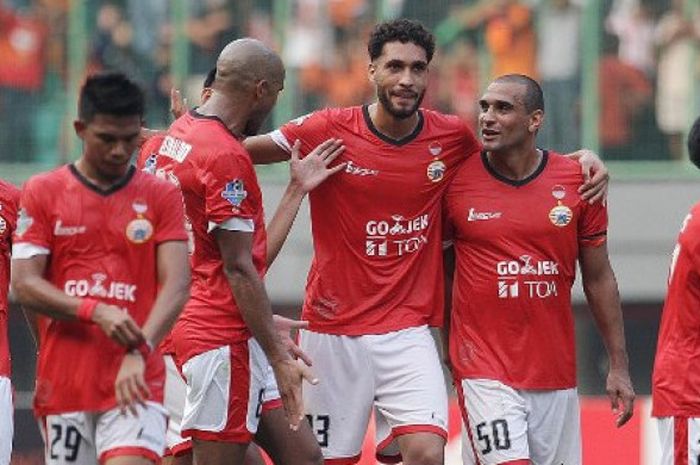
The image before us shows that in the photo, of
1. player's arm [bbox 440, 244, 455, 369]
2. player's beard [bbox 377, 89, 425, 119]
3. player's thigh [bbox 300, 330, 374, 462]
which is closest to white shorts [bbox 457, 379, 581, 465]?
player's arm [bbox 440, 244, 455, 369]

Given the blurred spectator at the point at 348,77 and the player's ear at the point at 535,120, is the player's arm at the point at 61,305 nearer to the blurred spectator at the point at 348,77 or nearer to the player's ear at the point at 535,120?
the player's ear at the point at 535,120

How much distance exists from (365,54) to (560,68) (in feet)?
6.14

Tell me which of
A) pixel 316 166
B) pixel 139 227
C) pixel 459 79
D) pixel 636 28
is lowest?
pixel 139 227

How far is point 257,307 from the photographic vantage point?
984 cm

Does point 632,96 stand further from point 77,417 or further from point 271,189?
point 77,417

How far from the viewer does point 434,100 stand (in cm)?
1962

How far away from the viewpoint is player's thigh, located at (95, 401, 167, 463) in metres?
8.55

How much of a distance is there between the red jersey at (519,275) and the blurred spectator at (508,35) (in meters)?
9.10

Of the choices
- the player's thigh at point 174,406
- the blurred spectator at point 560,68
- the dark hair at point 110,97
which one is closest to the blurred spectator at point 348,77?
the blurred spectator at point 560,68

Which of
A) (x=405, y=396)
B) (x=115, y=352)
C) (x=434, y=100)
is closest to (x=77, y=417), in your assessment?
(x=115, y=352)

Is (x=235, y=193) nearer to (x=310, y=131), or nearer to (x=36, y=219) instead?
(x=310, y=131)

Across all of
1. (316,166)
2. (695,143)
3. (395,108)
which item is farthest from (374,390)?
(695,143)

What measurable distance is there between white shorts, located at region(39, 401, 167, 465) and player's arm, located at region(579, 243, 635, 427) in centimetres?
280

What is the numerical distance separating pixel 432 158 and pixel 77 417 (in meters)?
2.77
